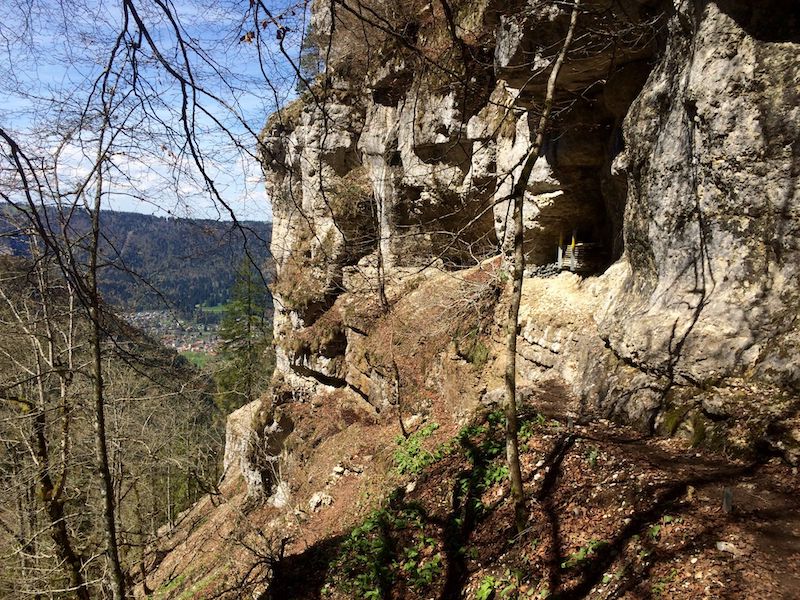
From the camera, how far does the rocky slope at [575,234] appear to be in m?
5.05

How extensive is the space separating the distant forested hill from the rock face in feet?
0.82

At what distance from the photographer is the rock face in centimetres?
504

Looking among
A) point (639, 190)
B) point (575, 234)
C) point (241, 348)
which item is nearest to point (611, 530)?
point (639, 190)

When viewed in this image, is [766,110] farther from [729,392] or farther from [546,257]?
[546,257]

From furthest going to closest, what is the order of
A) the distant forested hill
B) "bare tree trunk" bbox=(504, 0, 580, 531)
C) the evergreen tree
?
1. the evergreen tree
2. "bare tree trunk" bbox=(504, 0, 580, 531)
3. the distant forested hill

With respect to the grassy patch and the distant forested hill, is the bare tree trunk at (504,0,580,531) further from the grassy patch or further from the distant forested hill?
the grassy patch

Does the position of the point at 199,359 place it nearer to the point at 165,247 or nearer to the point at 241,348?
the point at 241,348

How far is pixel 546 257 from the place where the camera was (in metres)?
11.5

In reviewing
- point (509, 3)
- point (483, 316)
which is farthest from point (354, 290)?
point (509, 3)

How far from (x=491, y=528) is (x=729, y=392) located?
10.6ft

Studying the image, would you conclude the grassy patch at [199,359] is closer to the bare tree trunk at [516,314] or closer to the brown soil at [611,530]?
the brown soil at [611,530]

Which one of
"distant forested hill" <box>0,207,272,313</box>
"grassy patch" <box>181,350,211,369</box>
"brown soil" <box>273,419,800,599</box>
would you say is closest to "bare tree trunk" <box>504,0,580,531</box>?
"brown soil" <box>273,419,800,599</box>

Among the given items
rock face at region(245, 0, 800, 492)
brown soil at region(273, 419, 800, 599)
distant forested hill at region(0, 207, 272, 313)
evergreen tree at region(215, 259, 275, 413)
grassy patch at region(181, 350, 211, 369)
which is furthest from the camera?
evergreen tree at region(215, 259, 275, 413)

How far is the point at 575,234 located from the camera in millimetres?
10578
